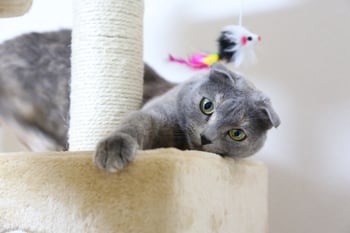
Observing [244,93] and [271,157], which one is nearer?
[244,93]

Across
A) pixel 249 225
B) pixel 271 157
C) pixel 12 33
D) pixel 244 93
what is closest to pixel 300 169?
pixel 271 157

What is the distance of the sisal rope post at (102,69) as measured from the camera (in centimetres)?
116

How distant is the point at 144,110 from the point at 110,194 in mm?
325

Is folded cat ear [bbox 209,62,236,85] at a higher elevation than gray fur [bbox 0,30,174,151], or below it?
higher

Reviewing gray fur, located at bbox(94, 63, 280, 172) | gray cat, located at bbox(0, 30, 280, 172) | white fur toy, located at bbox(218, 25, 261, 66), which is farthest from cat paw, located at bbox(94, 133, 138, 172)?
white fur toy, located at bbox(218, 25, 261, 66)

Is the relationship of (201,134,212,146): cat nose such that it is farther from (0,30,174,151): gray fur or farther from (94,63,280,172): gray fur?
(0,30,174,151): gray fur

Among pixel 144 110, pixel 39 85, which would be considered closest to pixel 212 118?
pixel 144 110

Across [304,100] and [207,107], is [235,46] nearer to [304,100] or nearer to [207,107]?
[207,107]

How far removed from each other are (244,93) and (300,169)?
0.68 m

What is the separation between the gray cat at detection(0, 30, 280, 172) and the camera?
0.99 metres

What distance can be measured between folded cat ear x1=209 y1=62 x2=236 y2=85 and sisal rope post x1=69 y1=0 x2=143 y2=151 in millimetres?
260

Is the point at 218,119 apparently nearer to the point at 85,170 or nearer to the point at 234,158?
the point at 234,158

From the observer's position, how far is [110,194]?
79cm

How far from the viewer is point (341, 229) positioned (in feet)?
5.09
